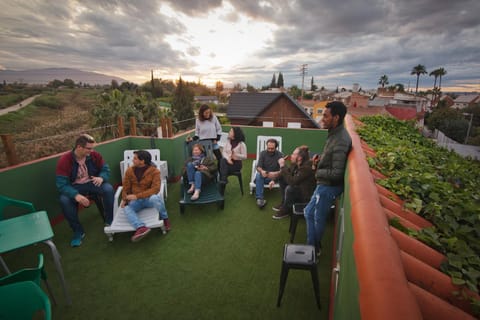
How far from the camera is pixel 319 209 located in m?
2.32

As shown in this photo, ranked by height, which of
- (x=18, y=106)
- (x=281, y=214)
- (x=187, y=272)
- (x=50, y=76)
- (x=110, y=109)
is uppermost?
(x=50, y=76)

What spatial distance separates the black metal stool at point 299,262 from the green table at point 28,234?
76.1 inches

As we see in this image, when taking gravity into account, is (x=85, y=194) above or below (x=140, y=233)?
above

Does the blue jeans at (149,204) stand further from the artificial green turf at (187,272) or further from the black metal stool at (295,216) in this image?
the black metal stool at (295,216)

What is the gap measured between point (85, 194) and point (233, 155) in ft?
7.75

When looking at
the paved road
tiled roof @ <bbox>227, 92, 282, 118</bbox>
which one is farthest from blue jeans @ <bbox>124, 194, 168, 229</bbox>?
the paved road

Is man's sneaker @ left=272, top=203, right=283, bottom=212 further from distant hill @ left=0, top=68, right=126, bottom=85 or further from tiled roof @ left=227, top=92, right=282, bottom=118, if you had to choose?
distant hill @ left=0, top=68, right=126, bottom=85

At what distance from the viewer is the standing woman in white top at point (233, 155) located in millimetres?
4082

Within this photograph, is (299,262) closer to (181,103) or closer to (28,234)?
(28,234)

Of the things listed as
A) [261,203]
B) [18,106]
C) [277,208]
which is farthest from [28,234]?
[18,106]

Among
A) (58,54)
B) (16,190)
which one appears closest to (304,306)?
(16,190)

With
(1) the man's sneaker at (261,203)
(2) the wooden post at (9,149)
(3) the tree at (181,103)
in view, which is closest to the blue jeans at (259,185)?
(1) the man's sneaker at (261,203)

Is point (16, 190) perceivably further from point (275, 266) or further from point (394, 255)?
point (394, 255)

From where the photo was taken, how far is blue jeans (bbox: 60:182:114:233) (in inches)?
112
